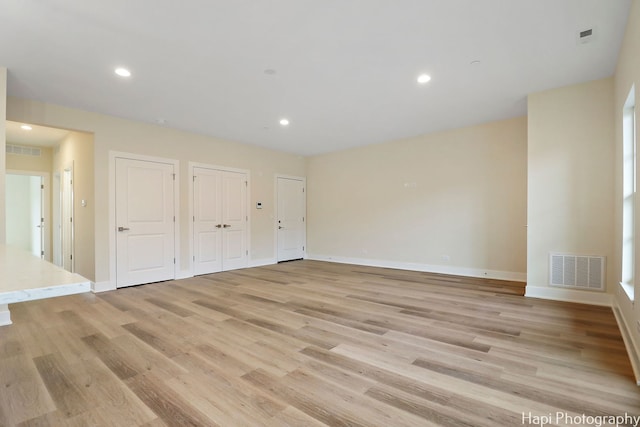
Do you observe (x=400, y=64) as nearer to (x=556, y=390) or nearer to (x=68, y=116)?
(x=556, y=390)

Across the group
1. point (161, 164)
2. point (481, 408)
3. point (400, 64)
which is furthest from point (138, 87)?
point (481, 408)

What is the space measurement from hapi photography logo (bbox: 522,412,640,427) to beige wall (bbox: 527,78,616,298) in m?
2.67

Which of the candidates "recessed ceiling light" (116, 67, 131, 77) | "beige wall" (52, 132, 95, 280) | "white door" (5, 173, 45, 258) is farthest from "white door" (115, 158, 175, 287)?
"white door" (5, 173, 45, 258)

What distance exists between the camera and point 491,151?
5.30 metres

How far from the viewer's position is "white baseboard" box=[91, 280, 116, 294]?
4.62 m

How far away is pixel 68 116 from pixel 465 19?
5.33 m

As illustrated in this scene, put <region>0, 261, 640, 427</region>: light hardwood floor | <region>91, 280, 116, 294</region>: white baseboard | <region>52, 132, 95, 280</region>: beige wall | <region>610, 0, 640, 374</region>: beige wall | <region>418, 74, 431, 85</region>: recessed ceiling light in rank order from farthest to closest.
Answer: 1. <region>52, 132, 95, 280</region>: beige wall
2. <region>91, 280, 116, 294</region>: white baseboard
3. <region>418, 74, 431, 85</region>: recessed ceiling light
4. <region>610, 0, 640, 374</region>: beige wall
5. <region>0, 261, 640, 427</region>: light hardwood floor

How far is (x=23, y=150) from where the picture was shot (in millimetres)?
6453

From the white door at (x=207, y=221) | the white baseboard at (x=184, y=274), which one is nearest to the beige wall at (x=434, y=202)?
the white door at (x=207, y=221)

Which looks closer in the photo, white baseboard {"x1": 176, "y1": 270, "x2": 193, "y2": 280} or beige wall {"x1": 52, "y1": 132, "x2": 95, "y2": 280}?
beige wall {"x1": 52, "y1": 132, "x2": 95, "y2": 280}

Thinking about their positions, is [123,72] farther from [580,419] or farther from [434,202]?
[434,202]

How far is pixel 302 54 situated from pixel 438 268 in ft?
15.3

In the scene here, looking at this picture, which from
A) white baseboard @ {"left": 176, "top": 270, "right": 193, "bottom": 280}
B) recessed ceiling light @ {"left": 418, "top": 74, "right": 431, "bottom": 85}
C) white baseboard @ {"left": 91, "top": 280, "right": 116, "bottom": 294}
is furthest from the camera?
white baseboard @ {"left": 176, "top": 270, "right": 193, "bottom": 280}

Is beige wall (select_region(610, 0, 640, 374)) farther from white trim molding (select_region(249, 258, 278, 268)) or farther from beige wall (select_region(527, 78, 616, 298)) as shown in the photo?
white trim molding (select_region(249, 258, 278, 268))
